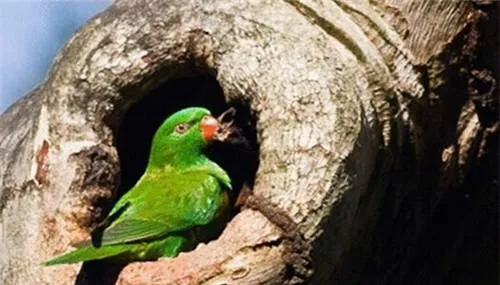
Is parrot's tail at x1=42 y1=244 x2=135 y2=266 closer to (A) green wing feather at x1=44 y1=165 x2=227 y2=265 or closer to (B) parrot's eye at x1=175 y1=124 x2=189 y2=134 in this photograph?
(A) green wing feather at x1=44 y1=165 x2=227 y2=265

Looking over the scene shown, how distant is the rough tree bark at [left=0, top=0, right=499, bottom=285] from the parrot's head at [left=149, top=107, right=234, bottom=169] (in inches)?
6.5

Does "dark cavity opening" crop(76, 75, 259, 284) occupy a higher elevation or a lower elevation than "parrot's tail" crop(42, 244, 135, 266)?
higher

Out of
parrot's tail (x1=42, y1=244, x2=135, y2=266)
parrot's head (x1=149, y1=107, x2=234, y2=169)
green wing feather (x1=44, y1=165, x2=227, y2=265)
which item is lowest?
parrot's tail (x1=42, y1=244, x2=135, y2=266)

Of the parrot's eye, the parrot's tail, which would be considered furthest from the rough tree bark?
the parrot's eye

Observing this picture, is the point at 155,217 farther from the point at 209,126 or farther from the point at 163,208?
the point at 209,126

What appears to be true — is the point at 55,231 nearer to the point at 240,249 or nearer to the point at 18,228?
the point at 18,228

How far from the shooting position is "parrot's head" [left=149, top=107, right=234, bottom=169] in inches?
192

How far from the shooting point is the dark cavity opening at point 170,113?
15.8ft

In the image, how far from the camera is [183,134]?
494cm

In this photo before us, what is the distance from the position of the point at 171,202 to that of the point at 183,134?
34 cm

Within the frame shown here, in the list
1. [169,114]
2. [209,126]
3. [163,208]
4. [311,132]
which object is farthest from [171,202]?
[311,132]

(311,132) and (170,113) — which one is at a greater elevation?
(170,113)

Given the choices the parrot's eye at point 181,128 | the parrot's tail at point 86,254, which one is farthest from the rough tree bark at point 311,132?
the parrot's eye at point 181,128

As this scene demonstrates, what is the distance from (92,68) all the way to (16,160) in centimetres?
36
